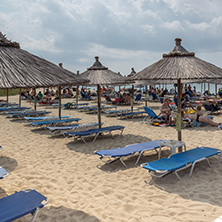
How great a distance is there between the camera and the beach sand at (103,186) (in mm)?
3266

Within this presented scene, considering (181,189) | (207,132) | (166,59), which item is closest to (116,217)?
(181,189)

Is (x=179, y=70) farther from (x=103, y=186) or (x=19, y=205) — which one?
(x=19, y=205)

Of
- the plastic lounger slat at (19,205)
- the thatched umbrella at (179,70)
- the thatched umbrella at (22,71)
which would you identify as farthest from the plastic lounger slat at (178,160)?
the thatched umbrella at (22,71)

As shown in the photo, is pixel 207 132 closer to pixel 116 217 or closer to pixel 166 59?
pixel 166 59

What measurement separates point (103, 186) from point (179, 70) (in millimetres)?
3472

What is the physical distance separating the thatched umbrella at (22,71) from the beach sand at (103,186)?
1748 millimetres

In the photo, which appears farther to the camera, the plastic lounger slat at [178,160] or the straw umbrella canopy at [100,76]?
the straw umbrella canopy at [100,76]

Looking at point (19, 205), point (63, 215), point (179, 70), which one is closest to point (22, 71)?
point (19, 205)

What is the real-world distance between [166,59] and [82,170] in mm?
3808

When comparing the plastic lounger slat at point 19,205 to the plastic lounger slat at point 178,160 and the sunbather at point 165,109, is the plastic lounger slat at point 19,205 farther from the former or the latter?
the sunbather at point 165,109

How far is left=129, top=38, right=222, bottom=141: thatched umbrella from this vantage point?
5805 millimetres

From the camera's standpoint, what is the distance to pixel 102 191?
3.99m

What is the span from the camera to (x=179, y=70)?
6.04 meters

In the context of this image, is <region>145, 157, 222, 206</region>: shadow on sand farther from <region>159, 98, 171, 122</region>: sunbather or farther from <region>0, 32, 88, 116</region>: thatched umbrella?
<region>159, 98, 171, 122</region>: sunbather
